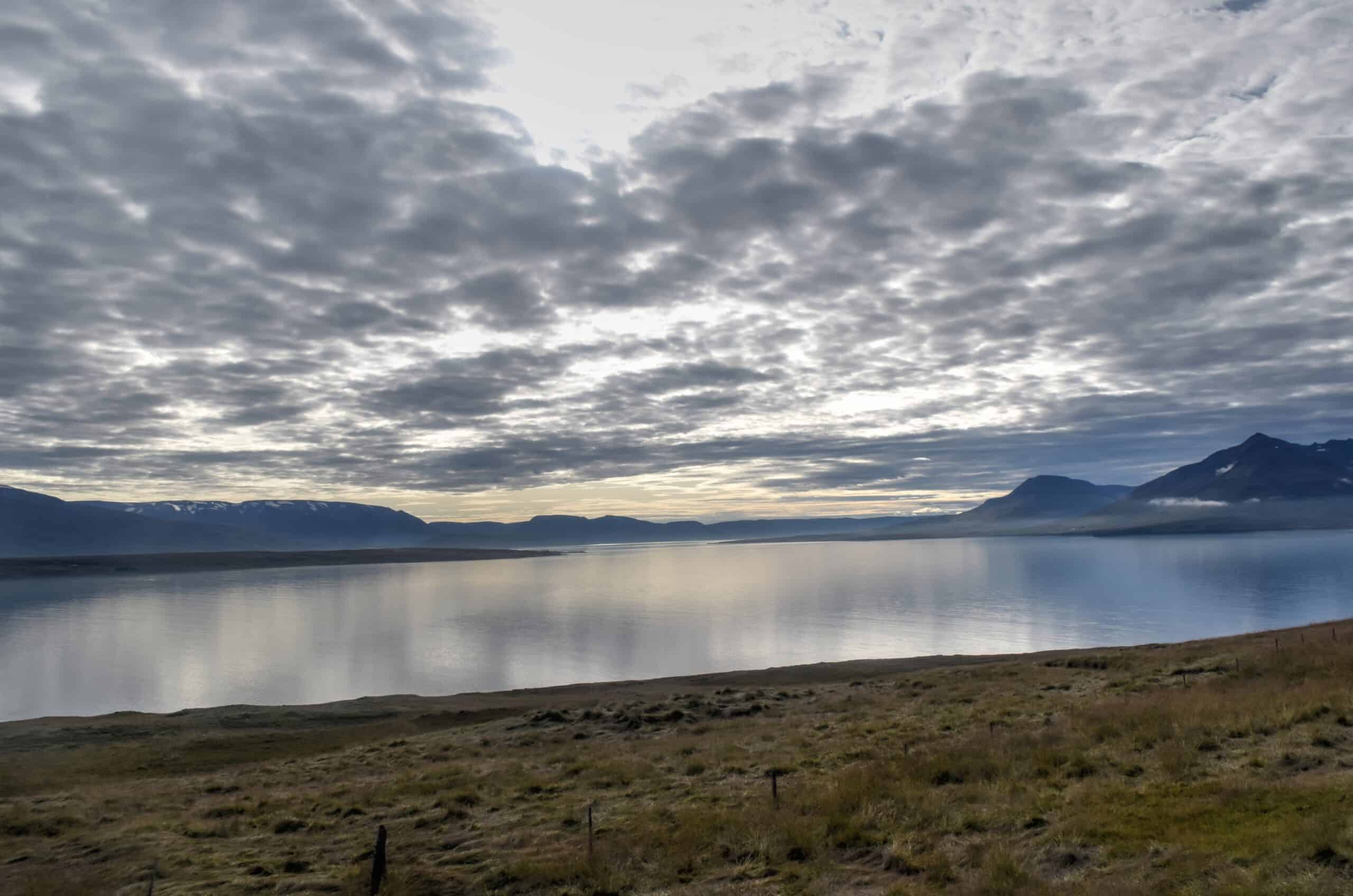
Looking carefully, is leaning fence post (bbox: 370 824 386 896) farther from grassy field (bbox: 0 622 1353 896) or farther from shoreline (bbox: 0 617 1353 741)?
shoreline (bbox: 0 617 1353 741)

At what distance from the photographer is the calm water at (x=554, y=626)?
2308 inches

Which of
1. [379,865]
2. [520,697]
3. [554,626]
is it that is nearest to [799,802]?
[379,865]

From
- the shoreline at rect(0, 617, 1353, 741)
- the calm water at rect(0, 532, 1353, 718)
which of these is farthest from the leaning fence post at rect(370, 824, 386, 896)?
the calm water at rect(0, 532, 1353, 718)

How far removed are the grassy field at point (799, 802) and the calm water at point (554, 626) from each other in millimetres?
30784

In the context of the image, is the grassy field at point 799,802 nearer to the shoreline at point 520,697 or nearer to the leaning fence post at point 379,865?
the leaning fence post at point 379,865

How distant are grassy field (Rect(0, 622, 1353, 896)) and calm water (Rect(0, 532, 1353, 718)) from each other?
3078cm

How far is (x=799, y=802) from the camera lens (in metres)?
14.0

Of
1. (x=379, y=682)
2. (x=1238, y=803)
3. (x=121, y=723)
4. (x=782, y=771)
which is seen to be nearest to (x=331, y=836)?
(x=782, y=771)

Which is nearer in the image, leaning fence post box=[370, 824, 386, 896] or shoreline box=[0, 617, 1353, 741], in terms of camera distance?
leaning fence post box=[370, 824, 386, 896]

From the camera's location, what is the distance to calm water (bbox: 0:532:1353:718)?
58.6 meters

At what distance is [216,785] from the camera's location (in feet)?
73.2

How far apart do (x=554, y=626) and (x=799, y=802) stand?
78082 millimetres

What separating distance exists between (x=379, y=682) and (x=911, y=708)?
44344mm

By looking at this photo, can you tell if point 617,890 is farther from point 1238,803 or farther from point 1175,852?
point 1238,803
